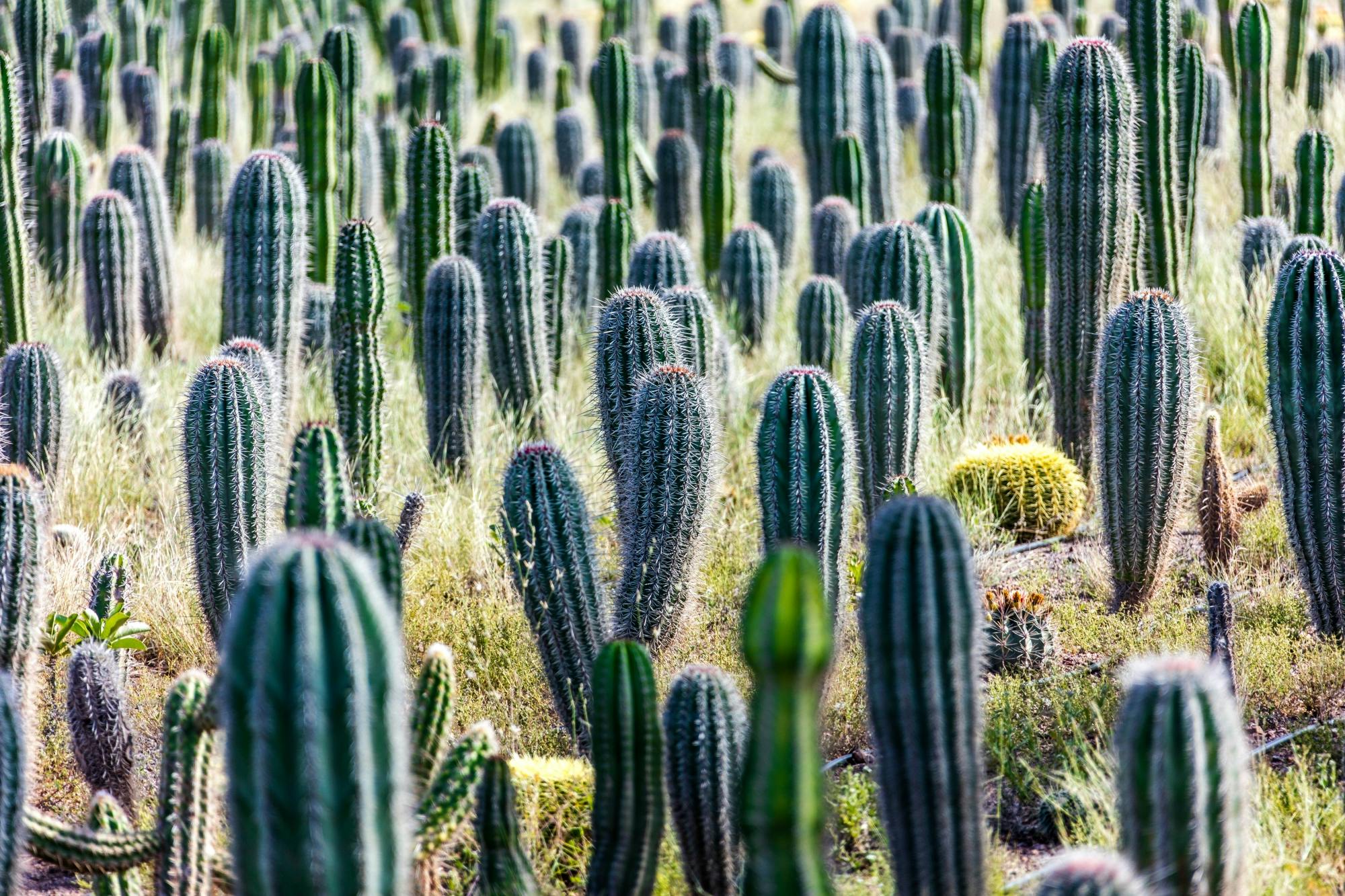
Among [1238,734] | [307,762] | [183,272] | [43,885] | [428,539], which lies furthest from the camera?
[183,272]

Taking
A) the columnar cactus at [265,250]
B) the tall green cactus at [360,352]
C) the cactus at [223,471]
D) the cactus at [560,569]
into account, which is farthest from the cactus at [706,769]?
the columnar cactus at [265,250]

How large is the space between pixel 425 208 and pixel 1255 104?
4143 mm

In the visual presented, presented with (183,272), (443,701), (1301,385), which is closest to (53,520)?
(443,701)

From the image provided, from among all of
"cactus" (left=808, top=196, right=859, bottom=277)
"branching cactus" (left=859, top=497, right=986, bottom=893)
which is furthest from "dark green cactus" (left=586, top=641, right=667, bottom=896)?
"cactus" (left=808, top=196, right=859, bottom=277)

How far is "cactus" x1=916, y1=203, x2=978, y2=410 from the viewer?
6.33 metres

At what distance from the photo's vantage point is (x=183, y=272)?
27.8ft

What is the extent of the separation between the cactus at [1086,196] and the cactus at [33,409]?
3648mm

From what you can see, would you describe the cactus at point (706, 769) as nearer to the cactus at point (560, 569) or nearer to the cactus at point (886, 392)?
the cactus at point (560, 569)

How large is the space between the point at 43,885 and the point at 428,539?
1.86 m

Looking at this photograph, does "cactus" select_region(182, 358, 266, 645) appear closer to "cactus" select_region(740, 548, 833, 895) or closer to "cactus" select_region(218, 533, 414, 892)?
"cactus" select_region(218, 533, 414, 892)

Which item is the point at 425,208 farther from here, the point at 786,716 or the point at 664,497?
the point at 786,716

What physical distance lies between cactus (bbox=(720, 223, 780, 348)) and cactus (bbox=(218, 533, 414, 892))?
217 inches

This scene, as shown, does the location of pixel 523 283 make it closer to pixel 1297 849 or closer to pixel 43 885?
pixel 43 885

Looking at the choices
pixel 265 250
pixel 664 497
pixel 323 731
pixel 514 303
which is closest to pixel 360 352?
pixel 265 250
